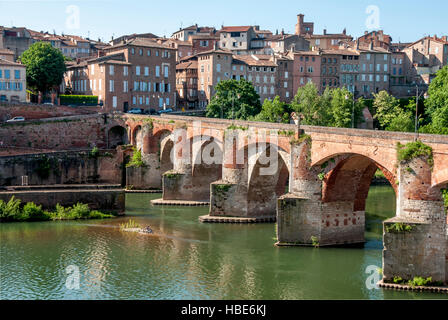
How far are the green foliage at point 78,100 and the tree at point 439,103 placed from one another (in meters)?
36.7

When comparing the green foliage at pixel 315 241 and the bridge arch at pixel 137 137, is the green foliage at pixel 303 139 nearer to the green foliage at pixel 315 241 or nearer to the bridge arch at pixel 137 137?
the green foliage at pixel 315 241

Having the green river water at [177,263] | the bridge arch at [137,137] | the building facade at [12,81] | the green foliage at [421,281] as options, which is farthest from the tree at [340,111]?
the green foliage at [421,281]

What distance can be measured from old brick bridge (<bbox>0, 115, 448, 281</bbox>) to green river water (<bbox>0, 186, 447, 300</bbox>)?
1.50 metres

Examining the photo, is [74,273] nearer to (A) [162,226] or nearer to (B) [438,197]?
(A) [162,226]

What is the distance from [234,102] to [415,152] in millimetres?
47102

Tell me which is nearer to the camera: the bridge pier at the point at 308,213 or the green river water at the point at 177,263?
the green river water at the point at 177,263

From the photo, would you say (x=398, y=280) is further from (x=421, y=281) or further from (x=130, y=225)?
(x=130, y=225)

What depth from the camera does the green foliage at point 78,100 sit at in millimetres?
72688

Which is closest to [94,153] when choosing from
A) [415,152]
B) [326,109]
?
[326,109]

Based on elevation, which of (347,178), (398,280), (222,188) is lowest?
(398,280)

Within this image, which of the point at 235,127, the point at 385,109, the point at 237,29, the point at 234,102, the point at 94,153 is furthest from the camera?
the point at 237,29

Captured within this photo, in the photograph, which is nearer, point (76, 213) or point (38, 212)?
point (38, 212)

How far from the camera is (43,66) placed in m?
72.8
